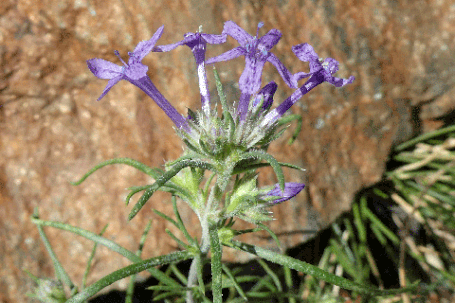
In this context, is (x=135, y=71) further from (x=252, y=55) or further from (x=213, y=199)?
(x=213, y=199)

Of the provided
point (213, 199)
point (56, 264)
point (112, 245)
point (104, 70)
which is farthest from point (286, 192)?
point (56, 264)

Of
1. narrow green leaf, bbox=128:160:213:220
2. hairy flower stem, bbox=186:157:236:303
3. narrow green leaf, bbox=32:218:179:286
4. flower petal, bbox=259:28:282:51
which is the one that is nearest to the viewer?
narrow green leaf, bbox=128:160:213:220

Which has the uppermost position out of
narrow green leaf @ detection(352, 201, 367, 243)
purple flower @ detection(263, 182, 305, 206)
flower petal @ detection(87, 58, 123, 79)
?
flower petal @ detection(87, 58, 123, 79)

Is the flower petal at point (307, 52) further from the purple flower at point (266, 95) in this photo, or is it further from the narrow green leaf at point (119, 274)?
the narrow green leaf at point (119, 274)

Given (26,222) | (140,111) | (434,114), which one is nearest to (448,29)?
(434,114)

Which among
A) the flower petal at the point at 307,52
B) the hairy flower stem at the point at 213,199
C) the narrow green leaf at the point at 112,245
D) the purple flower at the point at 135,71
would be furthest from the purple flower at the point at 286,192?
the narrow green leaf at the point at 112,245

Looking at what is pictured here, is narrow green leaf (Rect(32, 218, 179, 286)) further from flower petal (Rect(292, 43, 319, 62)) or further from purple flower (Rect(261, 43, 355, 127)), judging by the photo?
flower petal (Rect(292, 43, 319, 62))

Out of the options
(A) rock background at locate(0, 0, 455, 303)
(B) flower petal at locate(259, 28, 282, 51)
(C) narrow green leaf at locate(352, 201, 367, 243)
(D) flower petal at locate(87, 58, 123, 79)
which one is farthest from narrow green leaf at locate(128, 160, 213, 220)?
(C) narrow green leaf at locate(352, 201, 367, 243)

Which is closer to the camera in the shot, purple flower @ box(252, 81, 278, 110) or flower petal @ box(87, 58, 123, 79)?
flower petal @ box(87, 58, 123, 79)
